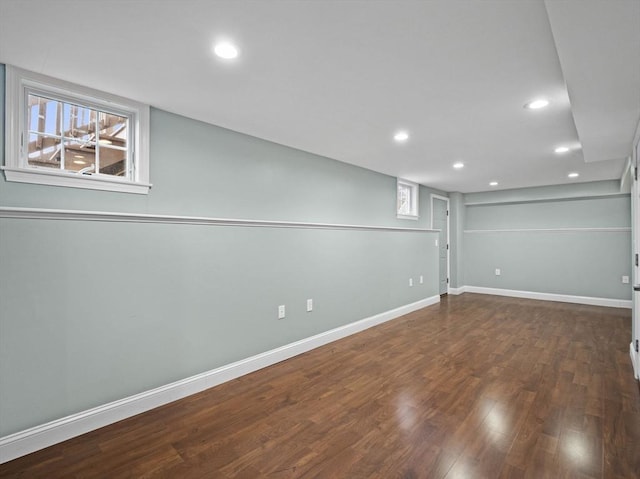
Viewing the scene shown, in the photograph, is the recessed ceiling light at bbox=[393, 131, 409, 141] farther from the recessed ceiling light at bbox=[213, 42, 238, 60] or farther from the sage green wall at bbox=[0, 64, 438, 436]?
the recessed ceiling light at bbox=[213, 42, 238, 60]

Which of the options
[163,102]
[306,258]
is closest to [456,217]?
[306,258]

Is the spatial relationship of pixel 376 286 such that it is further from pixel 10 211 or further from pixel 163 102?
pixel 10 211

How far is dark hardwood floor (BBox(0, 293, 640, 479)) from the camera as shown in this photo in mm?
1765

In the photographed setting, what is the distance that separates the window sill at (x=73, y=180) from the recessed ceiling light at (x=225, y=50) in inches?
44.6

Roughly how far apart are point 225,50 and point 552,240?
6906 millimetres

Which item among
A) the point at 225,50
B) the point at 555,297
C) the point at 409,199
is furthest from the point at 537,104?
the point at 555,297

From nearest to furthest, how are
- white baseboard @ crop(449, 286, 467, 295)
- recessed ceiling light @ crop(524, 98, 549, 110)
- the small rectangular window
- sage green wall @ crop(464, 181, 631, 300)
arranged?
recessed ceiling light @ crop(524, 98, 549, 110) → the small rectangular window → sage green wall @ crop(464, 181, 631, 300) → white baseboard @ crop(449, 286, 467, 295)

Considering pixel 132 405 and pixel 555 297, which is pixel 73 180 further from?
pixel 555 297

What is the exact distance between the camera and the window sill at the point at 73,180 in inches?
74.8

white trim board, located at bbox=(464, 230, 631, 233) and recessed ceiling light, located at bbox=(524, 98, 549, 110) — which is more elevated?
recessed ceiling light, located at bbox=(524, 98, 549, 110)

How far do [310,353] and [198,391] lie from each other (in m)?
1.24

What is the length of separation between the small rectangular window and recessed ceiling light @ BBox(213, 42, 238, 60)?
13.7 feet


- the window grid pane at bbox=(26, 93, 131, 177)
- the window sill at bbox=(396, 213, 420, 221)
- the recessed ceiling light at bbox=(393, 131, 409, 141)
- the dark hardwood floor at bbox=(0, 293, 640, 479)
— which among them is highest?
the recessed ceiling light at bbox=(393, 131, 409, 141)

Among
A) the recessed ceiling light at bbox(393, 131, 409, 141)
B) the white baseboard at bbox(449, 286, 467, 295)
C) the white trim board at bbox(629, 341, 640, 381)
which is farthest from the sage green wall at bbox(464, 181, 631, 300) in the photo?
the recessed ceiling light at bbox(393, 131, 409, 141)
